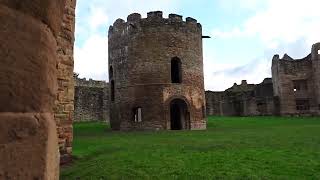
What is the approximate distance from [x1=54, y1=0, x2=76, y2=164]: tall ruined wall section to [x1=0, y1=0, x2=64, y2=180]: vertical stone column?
6.94m

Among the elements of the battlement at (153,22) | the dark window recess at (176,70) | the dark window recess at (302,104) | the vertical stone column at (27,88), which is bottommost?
the vertical stone column at (27,88)

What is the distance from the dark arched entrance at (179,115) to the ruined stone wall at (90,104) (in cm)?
1093

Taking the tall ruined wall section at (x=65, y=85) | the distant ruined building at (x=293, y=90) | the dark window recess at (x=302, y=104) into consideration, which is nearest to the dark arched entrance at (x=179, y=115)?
the tall ruined wall section at (x=65, y=85)

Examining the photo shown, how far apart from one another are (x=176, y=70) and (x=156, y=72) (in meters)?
1.65

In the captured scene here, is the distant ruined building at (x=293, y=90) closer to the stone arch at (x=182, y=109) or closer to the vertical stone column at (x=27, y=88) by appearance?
the stone arch at (x=182, y=109)

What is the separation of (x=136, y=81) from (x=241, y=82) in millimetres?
32183

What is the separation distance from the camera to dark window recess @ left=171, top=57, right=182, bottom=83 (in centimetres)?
2178

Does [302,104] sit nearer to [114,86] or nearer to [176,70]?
[176,70]

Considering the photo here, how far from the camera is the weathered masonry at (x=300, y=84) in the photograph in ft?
126

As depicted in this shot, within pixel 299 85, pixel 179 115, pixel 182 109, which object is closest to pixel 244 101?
pixel 299 85

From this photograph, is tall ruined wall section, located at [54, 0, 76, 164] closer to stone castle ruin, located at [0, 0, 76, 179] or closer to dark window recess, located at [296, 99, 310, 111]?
stone castle ruin, located at [0, 0, 76, 179]

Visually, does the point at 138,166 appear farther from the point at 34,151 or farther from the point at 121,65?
the point at 121,65

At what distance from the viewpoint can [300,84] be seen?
39344 mm

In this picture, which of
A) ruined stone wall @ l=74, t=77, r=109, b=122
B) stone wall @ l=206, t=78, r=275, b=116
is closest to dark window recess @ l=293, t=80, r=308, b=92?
stone wall @ l=206, t=78, r=275, b=116
